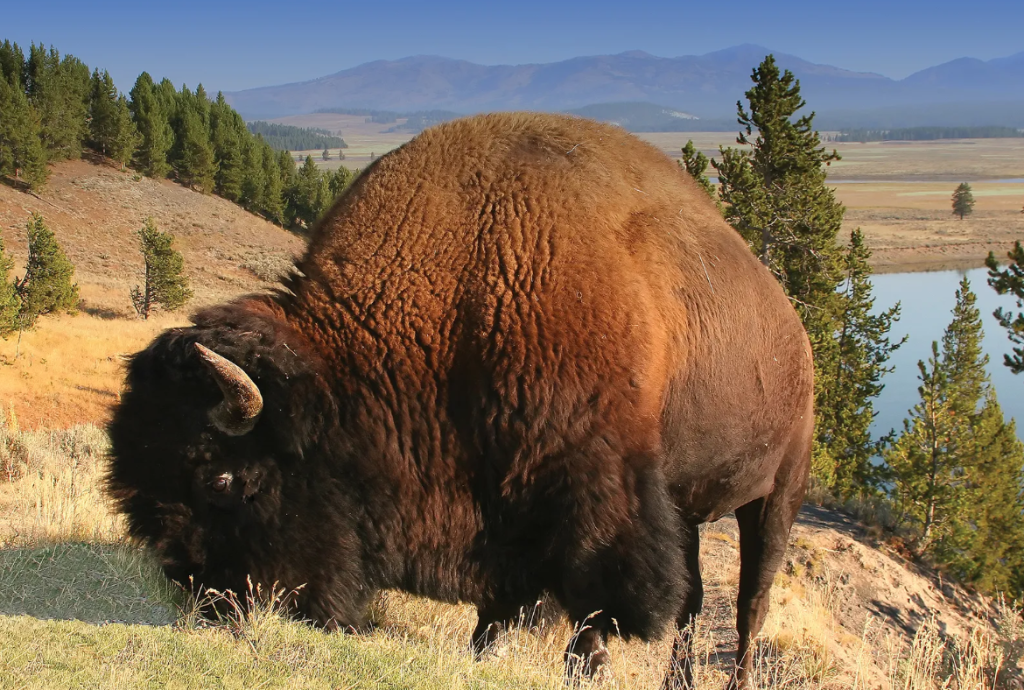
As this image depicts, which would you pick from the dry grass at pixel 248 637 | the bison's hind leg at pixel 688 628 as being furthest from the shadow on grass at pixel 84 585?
the bison's hind leg at pixel 688 628

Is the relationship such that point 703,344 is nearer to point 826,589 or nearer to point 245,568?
point 245,568

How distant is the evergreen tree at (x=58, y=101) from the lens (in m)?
70.1

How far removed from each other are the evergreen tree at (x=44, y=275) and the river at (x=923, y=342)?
104ft

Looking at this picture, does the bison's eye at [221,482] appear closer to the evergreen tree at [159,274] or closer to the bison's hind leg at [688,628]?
the bison's hind leg at [688,628]

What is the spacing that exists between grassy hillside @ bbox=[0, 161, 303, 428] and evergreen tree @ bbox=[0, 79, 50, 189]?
6.13 ft

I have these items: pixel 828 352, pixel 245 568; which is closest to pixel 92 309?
pixel 828 352

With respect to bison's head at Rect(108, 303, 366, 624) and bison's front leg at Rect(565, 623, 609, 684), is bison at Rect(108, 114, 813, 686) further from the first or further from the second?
bison's front leg at Rect(565, 623, 609, 684)

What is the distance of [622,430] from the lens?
3346 mm

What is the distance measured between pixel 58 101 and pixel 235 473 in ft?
267

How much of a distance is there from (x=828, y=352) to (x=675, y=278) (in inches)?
834

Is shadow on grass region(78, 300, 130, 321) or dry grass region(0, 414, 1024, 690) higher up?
dry grass region(0, 414, 1024, 690)

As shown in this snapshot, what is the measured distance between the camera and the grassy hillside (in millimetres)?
25531

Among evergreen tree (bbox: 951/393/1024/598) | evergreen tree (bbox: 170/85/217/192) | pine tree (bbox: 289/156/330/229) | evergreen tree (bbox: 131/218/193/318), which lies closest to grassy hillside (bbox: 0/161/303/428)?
evergreen tree (bbox: 131/218/193/318)

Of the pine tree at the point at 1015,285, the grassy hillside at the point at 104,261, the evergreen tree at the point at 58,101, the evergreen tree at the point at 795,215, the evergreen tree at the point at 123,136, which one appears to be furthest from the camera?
the evergreen tree at the point at 123,136
